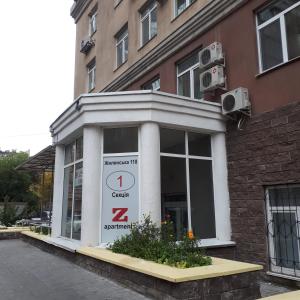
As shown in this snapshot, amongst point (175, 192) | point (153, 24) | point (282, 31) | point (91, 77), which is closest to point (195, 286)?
point (175, 192)

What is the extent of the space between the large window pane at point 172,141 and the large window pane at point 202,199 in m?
0.47

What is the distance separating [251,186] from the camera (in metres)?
9.23

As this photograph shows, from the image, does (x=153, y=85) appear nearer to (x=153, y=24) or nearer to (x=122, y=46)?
(x=153, y=24)

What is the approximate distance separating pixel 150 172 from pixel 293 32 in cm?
444

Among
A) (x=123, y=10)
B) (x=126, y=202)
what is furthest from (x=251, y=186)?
(x=123, y=10)

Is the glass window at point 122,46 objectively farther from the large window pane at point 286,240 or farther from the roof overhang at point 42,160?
the large window pane at point 286,240

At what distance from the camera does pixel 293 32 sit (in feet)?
28.7

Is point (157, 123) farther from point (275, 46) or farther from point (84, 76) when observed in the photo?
point (84, 76)

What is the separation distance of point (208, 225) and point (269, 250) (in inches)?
71.4

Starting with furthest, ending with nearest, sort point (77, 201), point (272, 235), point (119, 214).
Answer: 1. point (77, 201)
2. point (119, 214)
3. point (272, 235)

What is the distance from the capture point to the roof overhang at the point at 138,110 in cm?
921

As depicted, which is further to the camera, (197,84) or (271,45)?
(197,84)

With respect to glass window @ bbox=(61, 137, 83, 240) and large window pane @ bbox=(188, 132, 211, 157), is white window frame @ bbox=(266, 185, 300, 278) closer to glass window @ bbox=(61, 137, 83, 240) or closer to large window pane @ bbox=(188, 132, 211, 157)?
large window pane @ bbox=(188, 132, 211, 157)

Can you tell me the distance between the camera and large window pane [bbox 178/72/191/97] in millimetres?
12322
